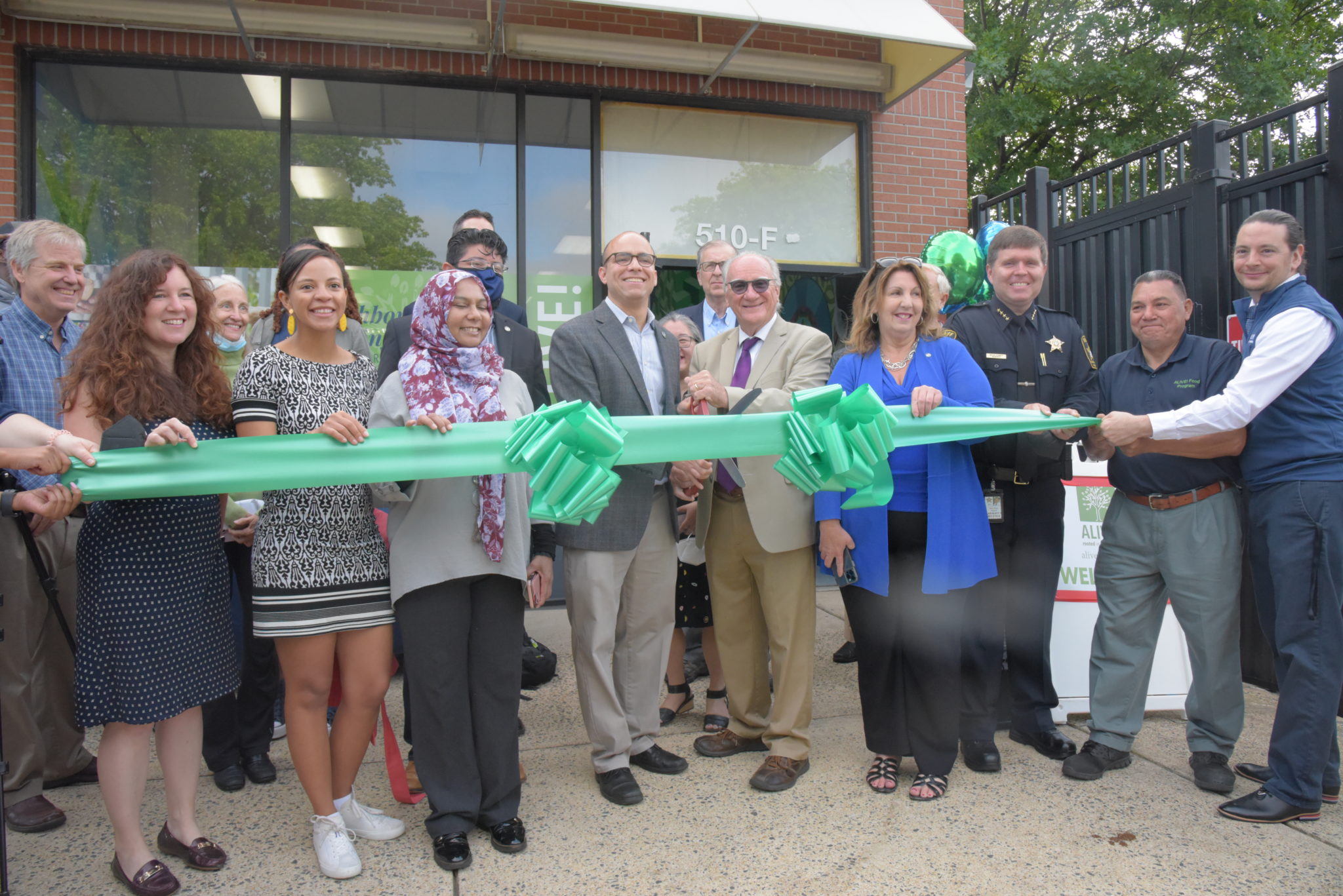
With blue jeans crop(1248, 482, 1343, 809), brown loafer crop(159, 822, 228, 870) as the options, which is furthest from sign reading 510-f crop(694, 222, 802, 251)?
brown loafer crop(159, 822, 228, 870)

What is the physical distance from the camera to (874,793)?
3580 mm

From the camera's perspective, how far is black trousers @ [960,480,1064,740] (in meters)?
3.85

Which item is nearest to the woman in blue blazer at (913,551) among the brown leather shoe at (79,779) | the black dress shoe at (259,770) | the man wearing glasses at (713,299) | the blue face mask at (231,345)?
the man wearing glasses at (713,299)

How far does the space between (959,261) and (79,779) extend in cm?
523

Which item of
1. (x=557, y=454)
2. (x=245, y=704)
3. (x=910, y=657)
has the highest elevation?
(x=557, y=454)

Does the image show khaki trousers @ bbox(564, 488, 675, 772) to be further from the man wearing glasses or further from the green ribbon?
the man wearing glasses

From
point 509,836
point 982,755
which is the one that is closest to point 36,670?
point 509,836

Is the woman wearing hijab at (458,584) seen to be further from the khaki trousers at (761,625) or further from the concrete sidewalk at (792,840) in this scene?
the khaki trousers at (761,625)

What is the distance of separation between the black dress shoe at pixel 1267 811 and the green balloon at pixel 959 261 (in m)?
3.06

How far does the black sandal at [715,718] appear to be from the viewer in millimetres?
4285

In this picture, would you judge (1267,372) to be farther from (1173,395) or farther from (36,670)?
(36,670)

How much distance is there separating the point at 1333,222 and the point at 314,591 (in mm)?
5016

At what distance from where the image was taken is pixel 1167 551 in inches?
146

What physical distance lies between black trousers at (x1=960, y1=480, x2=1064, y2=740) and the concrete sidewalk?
23cm
